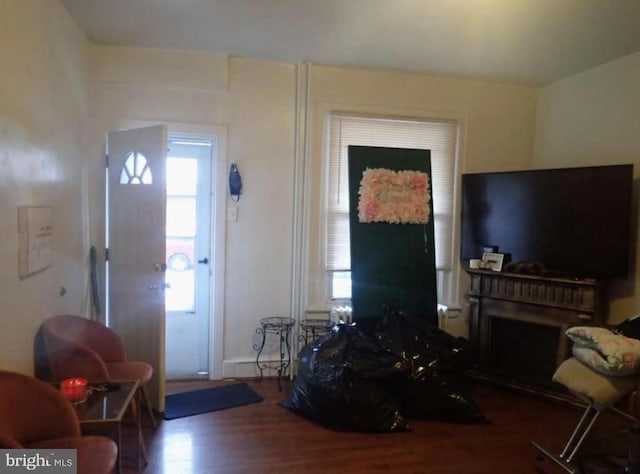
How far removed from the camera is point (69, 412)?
1.87 metres

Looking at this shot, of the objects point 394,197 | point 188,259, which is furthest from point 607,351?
point 188,259

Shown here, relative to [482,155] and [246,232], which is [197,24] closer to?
[246,232]

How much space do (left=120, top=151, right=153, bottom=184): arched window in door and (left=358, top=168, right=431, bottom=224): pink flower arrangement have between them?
5.55 feet

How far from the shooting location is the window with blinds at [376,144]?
395 cm

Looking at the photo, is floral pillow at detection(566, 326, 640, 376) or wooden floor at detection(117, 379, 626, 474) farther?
wooden floor at detection(117, 379, 626, 474)

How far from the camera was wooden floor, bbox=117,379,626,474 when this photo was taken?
2.60m

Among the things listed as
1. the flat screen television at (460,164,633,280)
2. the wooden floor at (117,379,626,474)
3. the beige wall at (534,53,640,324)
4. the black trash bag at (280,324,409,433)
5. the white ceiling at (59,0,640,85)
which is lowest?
the wooden floor at (117,379,626,474)

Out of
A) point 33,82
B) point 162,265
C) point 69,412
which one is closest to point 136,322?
point 162,265

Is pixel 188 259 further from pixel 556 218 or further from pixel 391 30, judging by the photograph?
pixel 556 218

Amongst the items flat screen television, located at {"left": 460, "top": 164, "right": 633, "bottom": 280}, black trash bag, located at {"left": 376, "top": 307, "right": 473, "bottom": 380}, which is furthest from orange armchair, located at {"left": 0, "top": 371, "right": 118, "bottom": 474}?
flat screen television, located at {"left": 460, "top": 164, "right": 633, "bottom": 280}

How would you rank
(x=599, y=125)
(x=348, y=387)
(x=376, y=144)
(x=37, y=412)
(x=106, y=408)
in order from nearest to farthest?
(x=37, y=412)
(x=106, y=408)
(x=348, y=387)
(x=599, y=125)
(x=376, y=144)

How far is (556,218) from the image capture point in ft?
11.6

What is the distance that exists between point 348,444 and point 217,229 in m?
1.94

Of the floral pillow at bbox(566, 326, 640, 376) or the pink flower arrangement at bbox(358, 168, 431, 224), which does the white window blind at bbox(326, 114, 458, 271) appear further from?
the floral pillow at bbox(566, 326, 640, 376)
